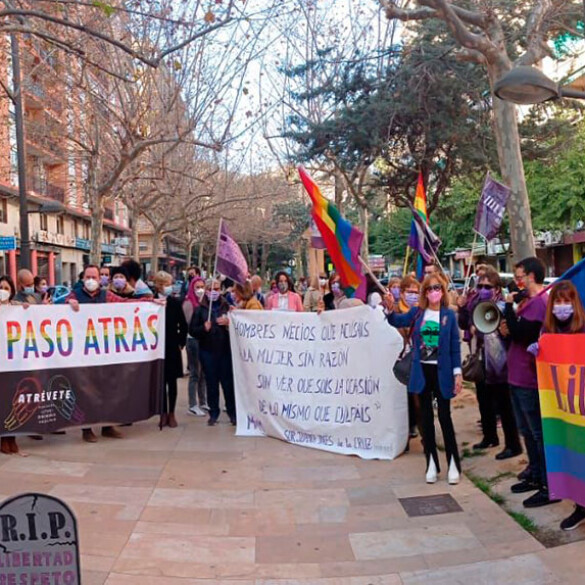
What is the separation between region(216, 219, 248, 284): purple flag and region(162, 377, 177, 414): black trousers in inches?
56.2

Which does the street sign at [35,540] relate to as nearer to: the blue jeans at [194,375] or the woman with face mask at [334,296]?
the blue jeans at [194,375]

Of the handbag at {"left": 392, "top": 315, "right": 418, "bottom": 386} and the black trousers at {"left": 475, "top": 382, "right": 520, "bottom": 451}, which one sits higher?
the handbag at {"left": 392, "top": 315, "right": 418, "bottom": 386}

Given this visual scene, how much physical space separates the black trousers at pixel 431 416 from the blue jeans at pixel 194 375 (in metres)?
3.96

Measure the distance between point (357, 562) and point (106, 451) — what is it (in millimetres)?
3558

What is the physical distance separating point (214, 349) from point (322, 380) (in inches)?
62.7

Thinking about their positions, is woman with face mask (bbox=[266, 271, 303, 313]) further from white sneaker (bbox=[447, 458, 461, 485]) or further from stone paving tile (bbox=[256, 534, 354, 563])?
stone paving tile (bbox=[256, 534, 354, 563])

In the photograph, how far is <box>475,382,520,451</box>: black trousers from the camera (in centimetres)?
643

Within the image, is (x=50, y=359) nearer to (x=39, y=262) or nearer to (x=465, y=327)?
(x=465, y=327)

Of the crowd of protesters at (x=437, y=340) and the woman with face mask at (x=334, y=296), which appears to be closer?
the crowd of protesters at (x=437, y=340)

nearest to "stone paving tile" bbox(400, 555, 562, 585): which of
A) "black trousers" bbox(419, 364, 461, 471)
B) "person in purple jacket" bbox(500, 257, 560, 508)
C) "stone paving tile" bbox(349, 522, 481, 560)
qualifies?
"stone paving tile" bbox(349, 522, 481, 560)

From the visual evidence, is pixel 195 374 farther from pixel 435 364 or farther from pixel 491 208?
pixel 491 208

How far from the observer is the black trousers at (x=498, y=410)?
643 centimetres

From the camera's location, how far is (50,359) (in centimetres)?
709

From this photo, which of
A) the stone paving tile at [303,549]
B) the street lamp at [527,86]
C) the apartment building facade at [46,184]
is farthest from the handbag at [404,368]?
the apartment building facade at [46,184]
